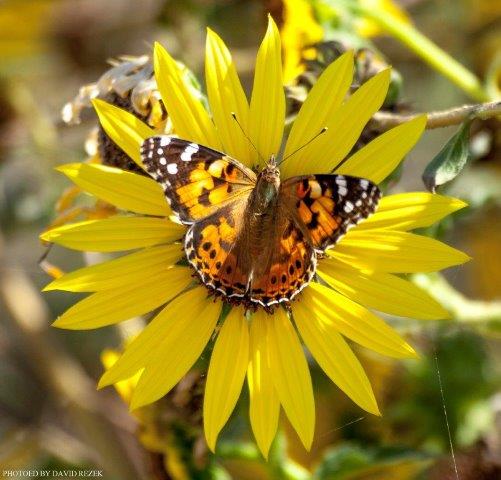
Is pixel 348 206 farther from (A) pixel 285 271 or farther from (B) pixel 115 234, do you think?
(B) pixel 115 234

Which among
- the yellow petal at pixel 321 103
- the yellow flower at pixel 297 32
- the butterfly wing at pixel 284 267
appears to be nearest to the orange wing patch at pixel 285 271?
the butterfly wing at pixel 284 267

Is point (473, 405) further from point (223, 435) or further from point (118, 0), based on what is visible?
point (118, 0)

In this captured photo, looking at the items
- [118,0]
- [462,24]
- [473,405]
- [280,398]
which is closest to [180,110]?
[280,398]

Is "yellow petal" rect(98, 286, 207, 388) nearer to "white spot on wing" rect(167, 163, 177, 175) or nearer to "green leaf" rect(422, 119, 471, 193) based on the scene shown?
"white spot on wing" rect(167, 163, 177, 175)

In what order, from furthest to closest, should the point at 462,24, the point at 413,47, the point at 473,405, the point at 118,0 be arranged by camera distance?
the point at 118,0 → the point at 462,24 → the point at 473,405 → the point at 413,47

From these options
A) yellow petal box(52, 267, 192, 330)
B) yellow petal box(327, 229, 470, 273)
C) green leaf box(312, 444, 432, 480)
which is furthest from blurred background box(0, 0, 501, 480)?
yellow petal box(327, 229, 470, 273)

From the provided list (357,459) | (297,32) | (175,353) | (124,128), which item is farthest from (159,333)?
(297,32)
